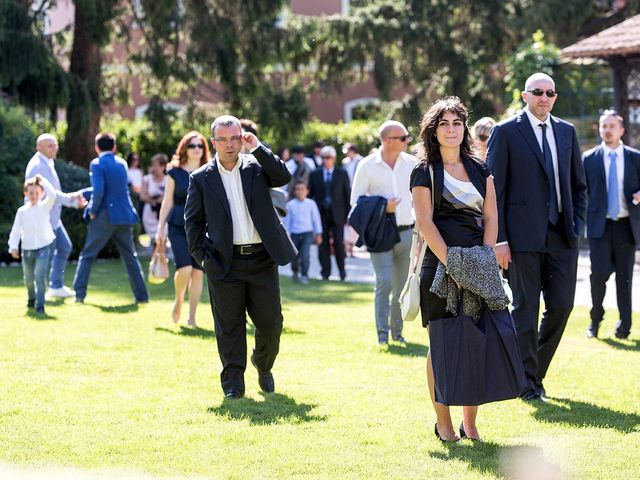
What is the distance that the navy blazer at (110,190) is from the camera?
581 inches

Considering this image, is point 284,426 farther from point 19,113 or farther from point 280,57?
point 280,57

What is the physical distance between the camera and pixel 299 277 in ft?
62.1

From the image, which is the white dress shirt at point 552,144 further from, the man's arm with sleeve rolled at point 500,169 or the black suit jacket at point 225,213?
the black suit jacket at point 225,213

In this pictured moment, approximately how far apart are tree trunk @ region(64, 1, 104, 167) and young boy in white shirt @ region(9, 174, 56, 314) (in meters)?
9.67

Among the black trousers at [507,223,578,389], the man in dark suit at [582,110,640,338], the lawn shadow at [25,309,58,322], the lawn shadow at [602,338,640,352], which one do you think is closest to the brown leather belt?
the black trousers at [507,223,578,389]

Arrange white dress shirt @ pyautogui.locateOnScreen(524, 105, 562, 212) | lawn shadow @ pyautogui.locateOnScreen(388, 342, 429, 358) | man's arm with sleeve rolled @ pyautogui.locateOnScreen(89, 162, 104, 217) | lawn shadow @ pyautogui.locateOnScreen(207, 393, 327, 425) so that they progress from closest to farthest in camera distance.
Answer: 1. lawn shadow @ pyautogui.locateOnScreen(207, 393, 327, 425)
2. white dress shirt @ pyautogui.locateOnScreen(524, 105, 562, 212)
3. lawn shadow @ pyautogui.locateOnScreen(388, 342, 429, 358)
4. man's arm with sleeve rolled @ pyautogui.locateOnScreen(89, 162, 104, 217)

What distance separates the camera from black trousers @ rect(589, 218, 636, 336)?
12.3 meters

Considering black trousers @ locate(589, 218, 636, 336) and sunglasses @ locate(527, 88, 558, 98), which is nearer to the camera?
sunglasses @ locate(527, 88, 558, 98)

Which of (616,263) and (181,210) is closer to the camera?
(616,263)

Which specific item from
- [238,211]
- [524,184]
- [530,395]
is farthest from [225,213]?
[530,395]

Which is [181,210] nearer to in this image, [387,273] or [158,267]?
[158,267]

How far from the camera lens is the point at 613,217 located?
12266mm

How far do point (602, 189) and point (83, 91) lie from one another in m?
13.4

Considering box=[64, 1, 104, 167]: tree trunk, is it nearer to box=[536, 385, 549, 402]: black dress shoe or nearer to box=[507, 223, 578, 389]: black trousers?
box=[507, 223, 578, 389]: black trousers
